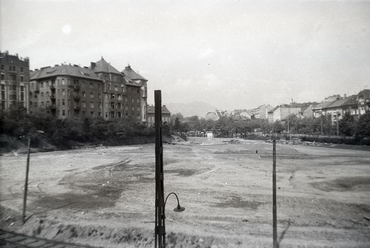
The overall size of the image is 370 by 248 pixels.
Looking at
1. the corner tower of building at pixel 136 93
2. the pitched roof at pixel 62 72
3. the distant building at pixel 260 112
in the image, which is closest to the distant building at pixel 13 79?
the pitched roof at pixel 62 72

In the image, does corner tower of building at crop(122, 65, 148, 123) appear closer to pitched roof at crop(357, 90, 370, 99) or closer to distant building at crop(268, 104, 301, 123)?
distant building at crop(268, 104, 301, 123)

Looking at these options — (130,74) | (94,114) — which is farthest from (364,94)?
(94,114)

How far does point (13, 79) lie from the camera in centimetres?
4431

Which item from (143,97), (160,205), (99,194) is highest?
(143,97)

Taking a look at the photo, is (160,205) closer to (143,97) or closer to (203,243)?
(203,243)

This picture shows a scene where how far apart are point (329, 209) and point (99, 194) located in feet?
38.1

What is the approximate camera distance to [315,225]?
9.05 m

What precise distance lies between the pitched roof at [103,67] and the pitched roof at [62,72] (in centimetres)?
329

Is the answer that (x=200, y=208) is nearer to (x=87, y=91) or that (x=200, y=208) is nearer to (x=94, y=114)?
(x=94, y=114)

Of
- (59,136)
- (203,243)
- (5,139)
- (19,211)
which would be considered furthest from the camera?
(59,136)

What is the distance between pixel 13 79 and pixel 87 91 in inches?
542

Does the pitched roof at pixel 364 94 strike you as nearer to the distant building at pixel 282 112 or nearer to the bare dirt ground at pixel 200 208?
the distant building at pixel 282 112

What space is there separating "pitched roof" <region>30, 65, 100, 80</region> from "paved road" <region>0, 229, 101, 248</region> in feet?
159

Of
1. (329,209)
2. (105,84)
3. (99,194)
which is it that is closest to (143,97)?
(105,84)
